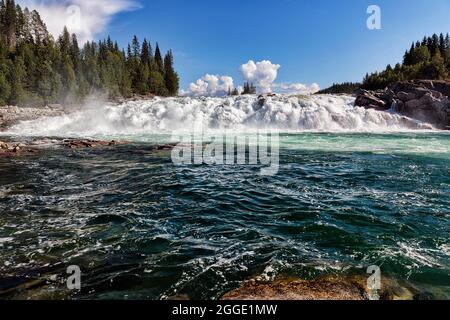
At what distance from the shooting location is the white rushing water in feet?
152

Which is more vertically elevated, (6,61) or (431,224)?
(6,61)

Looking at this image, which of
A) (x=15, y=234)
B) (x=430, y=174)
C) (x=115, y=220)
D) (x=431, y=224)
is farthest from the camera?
(x=430, y=174)

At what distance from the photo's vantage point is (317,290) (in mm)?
6016

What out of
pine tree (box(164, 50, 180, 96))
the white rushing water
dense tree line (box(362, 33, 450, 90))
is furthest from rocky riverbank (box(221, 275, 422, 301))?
pine tree (box(164, 50, 180, 96))

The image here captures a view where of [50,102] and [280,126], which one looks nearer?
[280,126]

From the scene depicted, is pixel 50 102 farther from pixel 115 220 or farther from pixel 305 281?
Answer: pixel 305 281

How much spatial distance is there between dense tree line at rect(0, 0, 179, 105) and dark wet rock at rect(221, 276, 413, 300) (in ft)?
258


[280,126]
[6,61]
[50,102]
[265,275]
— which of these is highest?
[6,61]

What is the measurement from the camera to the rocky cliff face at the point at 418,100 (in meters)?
48.2

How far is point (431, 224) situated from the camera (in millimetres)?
9602

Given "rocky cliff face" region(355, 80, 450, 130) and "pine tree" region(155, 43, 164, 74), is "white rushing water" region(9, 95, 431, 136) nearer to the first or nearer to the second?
"rocky cliff face" region(355, 80, 450, 130)

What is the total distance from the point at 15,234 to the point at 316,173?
13041 mm

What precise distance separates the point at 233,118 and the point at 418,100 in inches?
1072

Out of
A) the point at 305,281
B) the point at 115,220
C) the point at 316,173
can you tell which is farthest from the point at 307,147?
the point at 305,281
